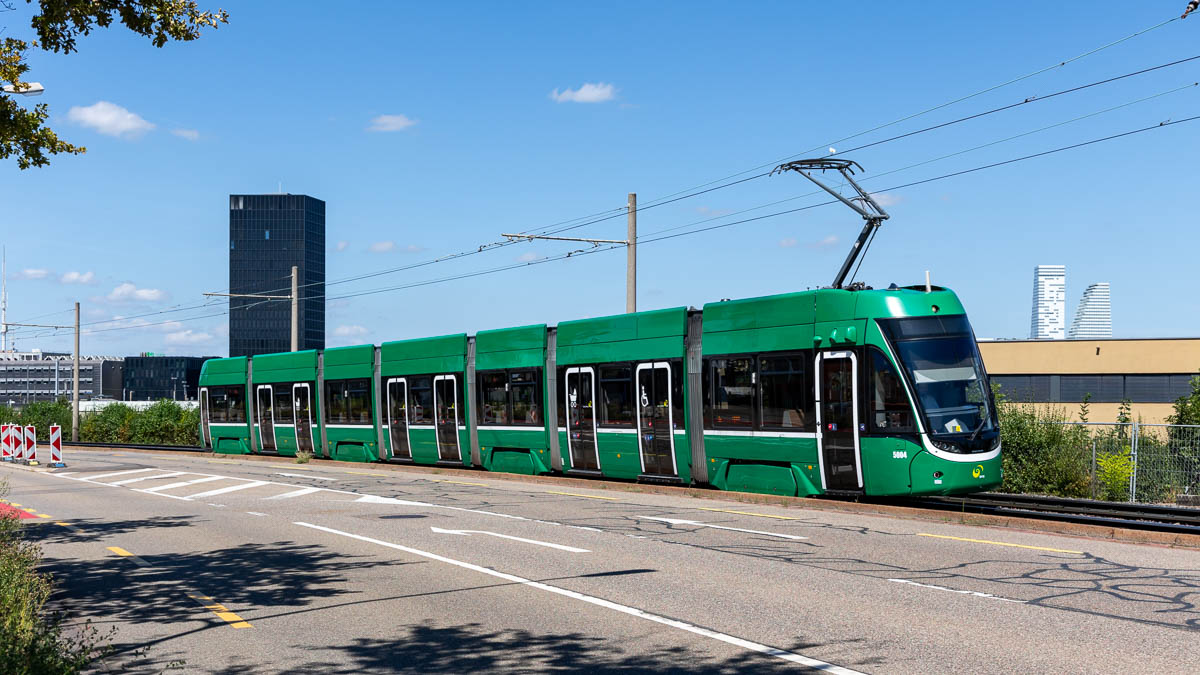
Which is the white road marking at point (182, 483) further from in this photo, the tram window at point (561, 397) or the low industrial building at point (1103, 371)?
the low industrial building at point (1103, 371)

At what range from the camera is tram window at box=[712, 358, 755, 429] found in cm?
1886

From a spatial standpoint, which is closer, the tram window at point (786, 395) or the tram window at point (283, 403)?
the tram window at point (786, 395)

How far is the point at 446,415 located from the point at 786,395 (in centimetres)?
1204

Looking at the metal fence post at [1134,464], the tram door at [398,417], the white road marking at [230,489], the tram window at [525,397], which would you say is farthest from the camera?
the tram door at [398,417]

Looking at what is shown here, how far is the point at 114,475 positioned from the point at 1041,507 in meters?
24.4

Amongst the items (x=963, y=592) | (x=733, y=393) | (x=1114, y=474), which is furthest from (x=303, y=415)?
(x=963, y=592)

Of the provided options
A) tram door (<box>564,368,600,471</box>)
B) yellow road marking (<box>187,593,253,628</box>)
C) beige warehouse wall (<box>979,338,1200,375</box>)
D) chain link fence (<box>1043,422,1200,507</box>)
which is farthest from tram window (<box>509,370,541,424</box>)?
beige warehouse wall (<box>979,338,1200,375</box>)

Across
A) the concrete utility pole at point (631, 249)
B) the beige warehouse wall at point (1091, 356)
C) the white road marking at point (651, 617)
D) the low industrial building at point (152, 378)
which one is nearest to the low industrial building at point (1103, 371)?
the beige warehouse wall at point (1091, 356)

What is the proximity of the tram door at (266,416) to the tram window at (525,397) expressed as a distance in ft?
48.3

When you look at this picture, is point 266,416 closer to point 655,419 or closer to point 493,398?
point 493,398

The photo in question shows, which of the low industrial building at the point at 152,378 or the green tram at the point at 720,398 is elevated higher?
the low industrial building at the point at 152,378

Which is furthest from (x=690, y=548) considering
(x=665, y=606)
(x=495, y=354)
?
(x=495, y=354)

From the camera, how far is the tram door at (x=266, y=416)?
3719cm

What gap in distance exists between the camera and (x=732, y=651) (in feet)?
25.4
